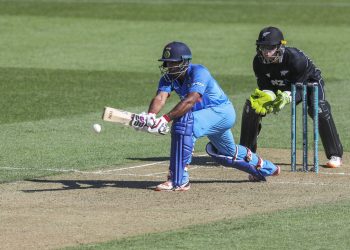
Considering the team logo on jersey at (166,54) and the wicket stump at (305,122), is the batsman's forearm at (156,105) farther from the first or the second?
the wicket stump at (305,122)

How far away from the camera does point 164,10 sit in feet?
137

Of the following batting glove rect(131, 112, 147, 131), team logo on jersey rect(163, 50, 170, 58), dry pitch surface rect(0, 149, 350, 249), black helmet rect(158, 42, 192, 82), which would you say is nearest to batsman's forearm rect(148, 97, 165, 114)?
black helmet rect(158, 42, 192, 82)

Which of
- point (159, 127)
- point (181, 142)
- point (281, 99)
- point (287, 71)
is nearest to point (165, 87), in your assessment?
point (181, 142)

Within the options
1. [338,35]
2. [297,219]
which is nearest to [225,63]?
[338,35]

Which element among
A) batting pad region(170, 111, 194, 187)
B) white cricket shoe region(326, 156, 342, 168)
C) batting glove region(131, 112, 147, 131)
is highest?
batting glove region(131, 112, 147, 131)

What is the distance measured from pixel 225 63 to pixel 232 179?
47.3 ft

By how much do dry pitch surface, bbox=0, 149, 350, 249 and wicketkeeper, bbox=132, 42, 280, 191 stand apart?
0.95 feet

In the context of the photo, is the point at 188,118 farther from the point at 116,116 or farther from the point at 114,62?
the point at 114,62

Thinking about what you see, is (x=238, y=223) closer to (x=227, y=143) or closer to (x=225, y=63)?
Result: (x=227, y=143)

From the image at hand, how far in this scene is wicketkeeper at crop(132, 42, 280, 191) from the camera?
12992mm

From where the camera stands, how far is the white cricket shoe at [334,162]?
50.3 feet

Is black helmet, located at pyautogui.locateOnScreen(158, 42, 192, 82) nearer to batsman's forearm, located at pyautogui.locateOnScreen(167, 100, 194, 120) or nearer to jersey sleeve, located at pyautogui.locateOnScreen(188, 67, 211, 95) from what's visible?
jersey sleeve, located at pyautogui.locateOnScreen(188, 67, 211, 95)

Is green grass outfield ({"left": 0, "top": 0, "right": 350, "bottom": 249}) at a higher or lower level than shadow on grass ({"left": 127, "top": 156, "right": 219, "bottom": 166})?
higher

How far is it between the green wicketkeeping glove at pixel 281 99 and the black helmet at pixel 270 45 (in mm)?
494
